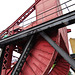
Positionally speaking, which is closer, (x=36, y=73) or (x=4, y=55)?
(x=36, y=73)

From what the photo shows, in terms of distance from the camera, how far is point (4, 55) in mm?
4148

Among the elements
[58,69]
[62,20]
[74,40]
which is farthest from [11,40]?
[74,40]

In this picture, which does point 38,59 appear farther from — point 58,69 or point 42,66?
point 58,69

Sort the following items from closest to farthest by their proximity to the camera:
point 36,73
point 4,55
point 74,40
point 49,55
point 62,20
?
point 62,20 → point 36,73 → point 49,55 → point 4,55 → point 74,40

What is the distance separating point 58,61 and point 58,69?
4.65ft

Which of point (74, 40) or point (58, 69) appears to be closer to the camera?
point (58, 69)

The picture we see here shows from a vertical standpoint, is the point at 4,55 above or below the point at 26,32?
below

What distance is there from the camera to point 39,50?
12.8 ft

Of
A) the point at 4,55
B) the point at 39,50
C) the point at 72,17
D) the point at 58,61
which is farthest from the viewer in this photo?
the point at 58,61

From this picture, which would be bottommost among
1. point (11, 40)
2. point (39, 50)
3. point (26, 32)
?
point (39, 50)

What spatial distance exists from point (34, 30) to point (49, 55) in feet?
5.50

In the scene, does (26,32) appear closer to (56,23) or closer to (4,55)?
(56,23)

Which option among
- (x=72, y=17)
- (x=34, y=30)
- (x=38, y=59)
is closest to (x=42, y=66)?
(x=38, y=59)

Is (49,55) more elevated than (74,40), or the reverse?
(74,40)
